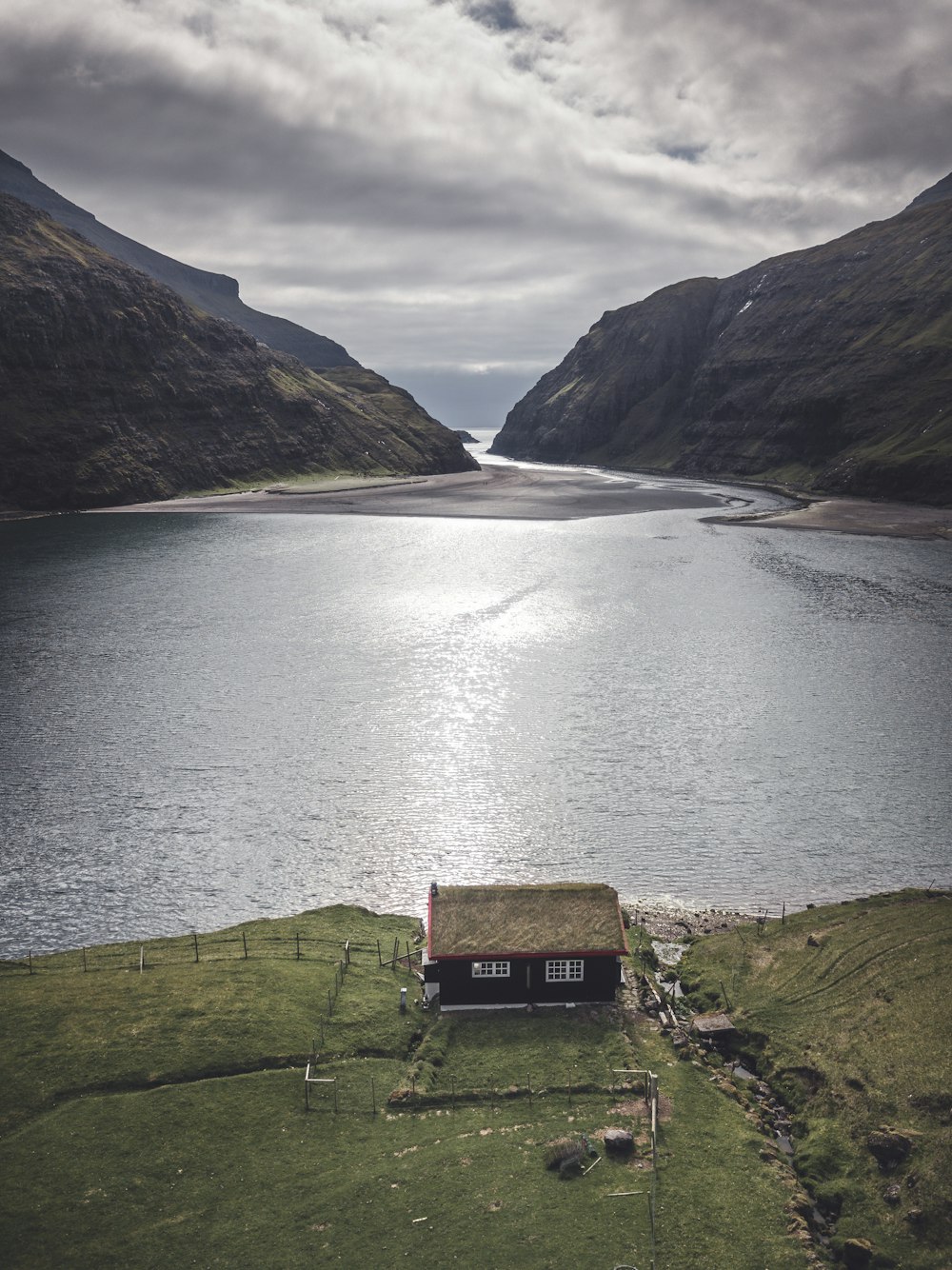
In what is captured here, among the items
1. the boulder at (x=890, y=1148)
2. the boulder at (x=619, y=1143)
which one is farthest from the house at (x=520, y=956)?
the boulder at (x=890, y=1148)

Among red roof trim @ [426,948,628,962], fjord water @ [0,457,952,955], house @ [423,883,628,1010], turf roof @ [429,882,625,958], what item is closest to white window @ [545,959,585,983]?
house @ [423,883,628,1010]

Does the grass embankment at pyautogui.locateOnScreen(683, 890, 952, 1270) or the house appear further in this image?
the house

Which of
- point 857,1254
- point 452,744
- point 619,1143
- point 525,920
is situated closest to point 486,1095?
point 619,1143

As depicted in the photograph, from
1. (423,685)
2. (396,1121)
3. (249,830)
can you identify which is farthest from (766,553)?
(396,1121)

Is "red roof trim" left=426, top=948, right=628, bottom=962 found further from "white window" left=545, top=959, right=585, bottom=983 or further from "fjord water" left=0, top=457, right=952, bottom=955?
"fjord water" left=0, top=457, right=952, bottom=955

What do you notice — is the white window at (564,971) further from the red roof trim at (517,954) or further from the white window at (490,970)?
the white window at (490,970)

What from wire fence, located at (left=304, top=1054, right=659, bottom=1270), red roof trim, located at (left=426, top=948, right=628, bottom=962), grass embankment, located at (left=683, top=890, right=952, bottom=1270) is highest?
red roof trim, located at (left=426, top=948, right=628, bottom=962)

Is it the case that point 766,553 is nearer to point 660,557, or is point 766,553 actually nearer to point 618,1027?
point 660,557
